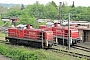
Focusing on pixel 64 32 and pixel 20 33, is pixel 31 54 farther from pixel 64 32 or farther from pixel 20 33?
pixel 64 32

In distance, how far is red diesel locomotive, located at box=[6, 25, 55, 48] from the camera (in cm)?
2134

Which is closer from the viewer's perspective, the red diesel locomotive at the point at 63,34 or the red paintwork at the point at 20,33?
the red diesel locomotive at the point at 63,34

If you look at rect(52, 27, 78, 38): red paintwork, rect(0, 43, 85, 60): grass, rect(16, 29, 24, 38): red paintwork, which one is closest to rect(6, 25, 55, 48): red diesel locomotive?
rect(16, 29, 24, 38): red paintwork

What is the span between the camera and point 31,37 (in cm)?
2306

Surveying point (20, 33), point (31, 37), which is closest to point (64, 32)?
point (31, 37)

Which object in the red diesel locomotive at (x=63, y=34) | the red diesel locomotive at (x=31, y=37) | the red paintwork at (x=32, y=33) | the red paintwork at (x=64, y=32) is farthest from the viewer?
the red paintwork at (x=64, y=32)

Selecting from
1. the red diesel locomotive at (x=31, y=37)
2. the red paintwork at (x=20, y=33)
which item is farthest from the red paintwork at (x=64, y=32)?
the red paintwork at (x=20, y=33)

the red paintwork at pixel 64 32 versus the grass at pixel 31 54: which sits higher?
the red paintwork at pixel 64 32

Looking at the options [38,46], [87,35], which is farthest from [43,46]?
[87,35]

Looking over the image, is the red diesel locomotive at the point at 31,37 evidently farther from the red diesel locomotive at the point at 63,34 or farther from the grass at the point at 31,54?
the grass at the point at 31,54

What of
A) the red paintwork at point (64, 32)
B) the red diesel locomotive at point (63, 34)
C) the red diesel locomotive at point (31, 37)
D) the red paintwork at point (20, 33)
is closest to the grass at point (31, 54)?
the red diesel locomotive at point (31, 37)

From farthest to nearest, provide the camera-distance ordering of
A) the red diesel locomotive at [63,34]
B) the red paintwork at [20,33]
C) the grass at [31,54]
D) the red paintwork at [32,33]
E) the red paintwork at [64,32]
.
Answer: the red paintwork at [20,33]
the red paintwork at [64,32]
the red diesel locomotive at [63,34]
the red paintwork at [32,33]
the grass at [31,54]

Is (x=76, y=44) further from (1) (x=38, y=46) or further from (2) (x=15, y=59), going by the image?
(2) (x=15, y=59)

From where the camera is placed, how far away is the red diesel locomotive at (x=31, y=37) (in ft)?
70.0
